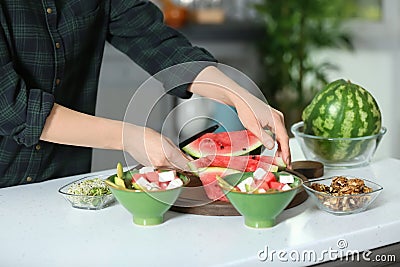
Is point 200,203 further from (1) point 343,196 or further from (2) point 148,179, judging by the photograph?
(1) point 343,196

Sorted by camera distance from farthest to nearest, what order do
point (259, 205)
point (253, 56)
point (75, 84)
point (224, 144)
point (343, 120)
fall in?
point (253, 56) < point (75, 84) < point (343, 120) < point (224, 144) < point (259, 205)

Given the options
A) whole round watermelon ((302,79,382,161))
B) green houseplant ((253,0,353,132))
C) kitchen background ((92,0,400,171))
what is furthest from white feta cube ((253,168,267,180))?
green houseplant ((253,0,353,132))

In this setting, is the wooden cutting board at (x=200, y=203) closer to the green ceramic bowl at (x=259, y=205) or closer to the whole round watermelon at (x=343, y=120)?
the green ceramic bowl at (x=259, y=205)

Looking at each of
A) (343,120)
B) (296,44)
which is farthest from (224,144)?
(296,44)

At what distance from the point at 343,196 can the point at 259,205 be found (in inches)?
8.2

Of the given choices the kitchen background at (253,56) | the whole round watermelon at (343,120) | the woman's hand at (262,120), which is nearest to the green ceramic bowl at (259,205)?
the woman's hand at (262,120)

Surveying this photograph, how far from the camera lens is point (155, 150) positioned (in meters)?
1.53

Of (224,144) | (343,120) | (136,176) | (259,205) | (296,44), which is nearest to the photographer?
(259,205)

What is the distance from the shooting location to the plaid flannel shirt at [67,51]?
1852mm

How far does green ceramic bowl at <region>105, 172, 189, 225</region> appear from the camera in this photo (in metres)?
1.41

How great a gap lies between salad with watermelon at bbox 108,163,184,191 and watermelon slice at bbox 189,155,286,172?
0.25ft

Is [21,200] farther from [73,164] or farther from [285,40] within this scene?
[285,40]

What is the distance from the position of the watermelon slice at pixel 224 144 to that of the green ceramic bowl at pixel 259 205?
157 mm

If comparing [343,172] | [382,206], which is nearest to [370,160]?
[343,172]
